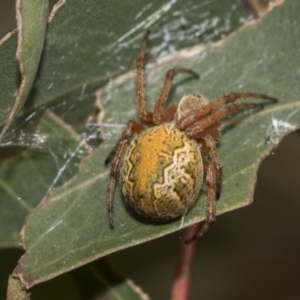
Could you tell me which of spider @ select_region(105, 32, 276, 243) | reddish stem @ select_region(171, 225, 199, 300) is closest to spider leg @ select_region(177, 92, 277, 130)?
spider @ select_region(105, 32, 276, 243)

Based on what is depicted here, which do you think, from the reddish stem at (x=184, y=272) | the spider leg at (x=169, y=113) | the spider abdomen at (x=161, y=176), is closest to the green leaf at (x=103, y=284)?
the reddish stem at (x=184, y=272)

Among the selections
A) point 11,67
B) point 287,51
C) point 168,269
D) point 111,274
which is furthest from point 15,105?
point 168,269

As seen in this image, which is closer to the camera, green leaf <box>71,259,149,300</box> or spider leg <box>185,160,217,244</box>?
spider leg <box>185,160,217,244</box>

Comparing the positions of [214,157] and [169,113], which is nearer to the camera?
[214,157]

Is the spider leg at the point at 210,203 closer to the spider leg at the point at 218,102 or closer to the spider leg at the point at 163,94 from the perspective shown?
the spider leg at the point at 218,102

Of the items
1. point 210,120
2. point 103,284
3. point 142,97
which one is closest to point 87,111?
point 142,97

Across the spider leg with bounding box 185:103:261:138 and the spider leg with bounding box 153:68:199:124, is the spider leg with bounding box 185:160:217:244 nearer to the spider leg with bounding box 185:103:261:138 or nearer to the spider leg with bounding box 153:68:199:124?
the spider leg with bounding box 185:103:261:138

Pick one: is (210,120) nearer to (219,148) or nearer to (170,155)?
(219,148)
